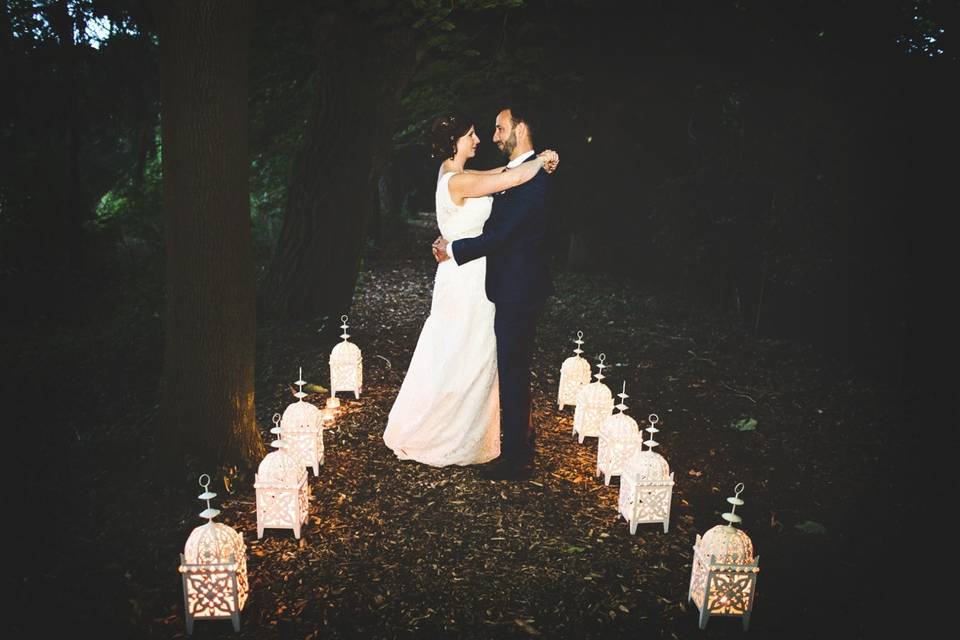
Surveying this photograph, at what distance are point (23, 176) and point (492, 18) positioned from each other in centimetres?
784

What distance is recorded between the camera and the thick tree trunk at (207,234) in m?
4.16

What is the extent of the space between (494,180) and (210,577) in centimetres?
323

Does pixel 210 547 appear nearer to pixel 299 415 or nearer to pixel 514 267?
pixel 299 415

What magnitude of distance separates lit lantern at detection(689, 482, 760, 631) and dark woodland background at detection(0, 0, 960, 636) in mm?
3376

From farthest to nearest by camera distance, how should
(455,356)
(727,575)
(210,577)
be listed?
(455,356) < (727,575) < (210,577)

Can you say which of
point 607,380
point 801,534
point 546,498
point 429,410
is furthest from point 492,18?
point 801,534

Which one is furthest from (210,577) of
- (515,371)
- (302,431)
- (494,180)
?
(494,180)

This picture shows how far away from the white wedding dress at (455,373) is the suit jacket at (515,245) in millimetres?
259

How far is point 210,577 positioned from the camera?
10.8ft

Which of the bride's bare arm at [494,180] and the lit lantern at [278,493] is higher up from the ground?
the bride's bare arm at [494,180]

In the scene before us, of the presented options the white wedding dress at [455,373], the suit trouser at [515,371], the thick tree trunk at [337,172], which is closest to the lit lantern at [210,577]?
the white wedding dress at [455,373]

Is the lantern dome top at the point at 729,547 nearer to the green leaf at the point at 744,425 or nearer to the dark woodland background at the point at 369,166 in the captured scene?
the green leaf at the point at 744,425

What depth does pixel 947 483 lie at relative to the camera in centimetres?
546

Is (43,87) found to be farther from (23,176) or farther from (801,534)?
(801,534)
